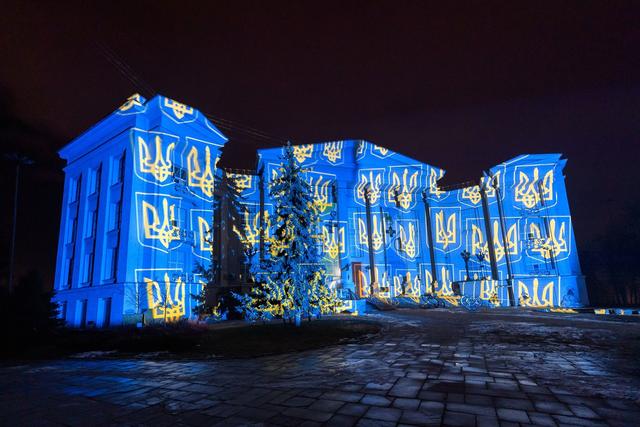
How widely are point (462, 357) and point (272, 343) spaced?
6.05 meters

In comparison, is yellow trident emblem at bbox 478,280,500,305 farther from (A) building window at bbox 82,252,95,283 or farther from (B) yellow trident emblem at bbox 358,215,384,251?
(A) building window at bbox 82,252,95,283

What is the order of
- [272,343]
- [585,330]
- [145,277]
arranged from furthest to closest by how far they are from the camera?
1. [145,277]
2. [585,330]
3. [272,343]

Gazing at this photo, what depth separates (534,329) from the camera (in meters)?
12.8

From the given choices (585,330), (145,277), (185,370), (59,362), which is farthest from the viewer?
(145,277)

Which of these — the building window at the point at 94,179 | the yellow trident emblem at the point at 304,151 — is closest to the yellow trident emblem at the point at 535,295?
the yellow trident emblem at the point at 304,151

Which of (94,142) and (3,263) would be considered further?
(3,263)

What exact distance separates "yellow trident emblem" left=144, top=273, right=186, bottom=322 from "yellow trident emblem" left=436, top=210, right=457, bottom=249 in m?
30.5

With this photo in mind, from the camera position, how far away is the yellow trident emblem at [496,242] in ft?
121

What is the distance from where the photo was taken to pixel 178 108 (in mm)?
24781

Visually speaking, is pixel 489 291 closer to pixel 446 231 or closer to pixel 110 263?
pixel 446 231

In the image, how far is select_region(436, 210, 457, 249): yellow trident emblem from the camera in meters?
40.8

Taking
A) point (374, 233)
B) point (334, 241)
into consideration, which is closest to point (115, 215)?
point (334, 241)

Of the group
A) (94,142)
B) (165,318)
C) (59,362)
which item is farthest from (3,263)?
(59,362)

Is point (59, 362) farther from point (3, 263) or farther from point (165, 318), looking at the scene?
point (3, 263)
